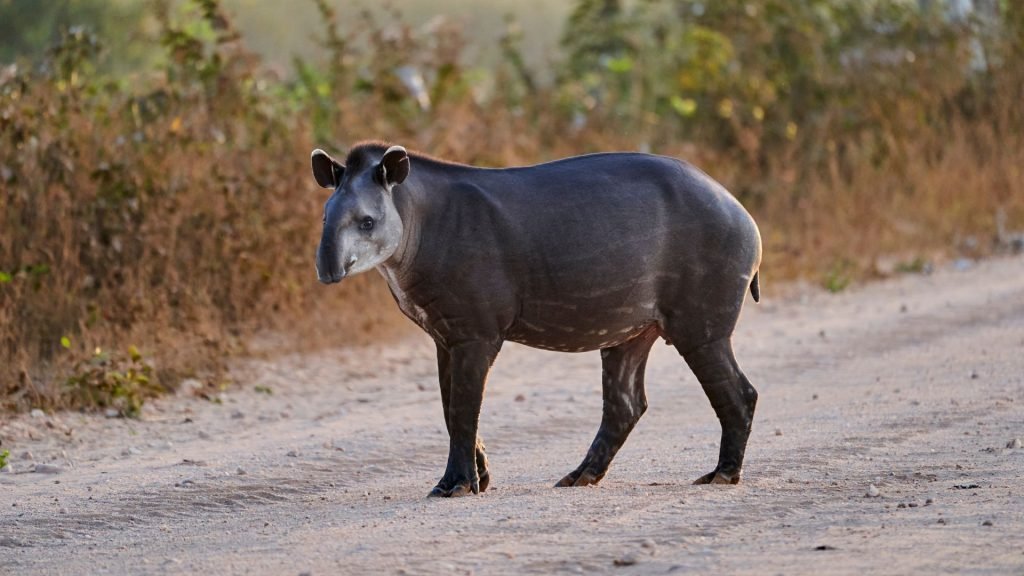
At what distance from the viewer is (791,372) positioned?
419 inches

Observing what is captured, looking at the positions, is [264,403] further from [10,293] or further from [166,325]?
[10,293]

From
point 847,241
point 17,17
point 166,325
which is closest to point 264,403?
point 166,325

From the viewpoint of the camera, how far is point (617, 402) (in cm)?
741

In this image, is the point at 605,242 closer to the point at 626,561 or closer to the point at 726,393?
the point at 726,393

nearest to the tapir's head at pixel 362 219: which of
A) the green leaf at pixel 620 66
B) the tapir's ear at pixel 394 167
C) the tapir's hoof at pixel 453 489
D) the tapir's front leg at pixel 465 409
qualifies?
the tapir's ear at pixel 394 167

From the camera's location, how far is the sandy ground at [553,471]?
570 cm

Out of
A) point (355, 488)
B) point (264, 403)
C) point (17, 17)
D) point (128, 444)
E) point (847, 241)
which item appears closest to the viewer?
point (355, 488)

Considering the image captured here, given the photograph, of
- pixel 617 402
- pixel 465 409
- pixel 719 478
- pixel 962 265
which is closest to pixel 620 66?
pixel 962 265

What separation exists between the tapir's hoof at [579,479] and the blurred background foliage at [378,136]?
344 centimetres

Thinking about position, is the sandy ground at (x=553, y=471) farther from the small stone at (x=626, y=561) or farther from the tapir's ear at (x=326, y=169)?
the tapir's ear at (x=326, y=169)

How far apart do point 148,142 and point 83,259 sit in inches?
44.7

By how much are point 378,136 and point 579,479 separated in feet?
23.1

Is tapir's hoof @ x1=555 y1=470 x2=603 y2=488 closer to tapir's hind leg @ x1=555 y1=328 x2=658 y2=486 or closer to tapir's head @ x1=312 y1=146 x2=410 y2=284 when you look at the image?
tapir's hind leg @ x1=555 y1=328 x2=658 y2=486

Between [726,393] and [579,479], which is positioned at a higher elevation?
[726,393]
